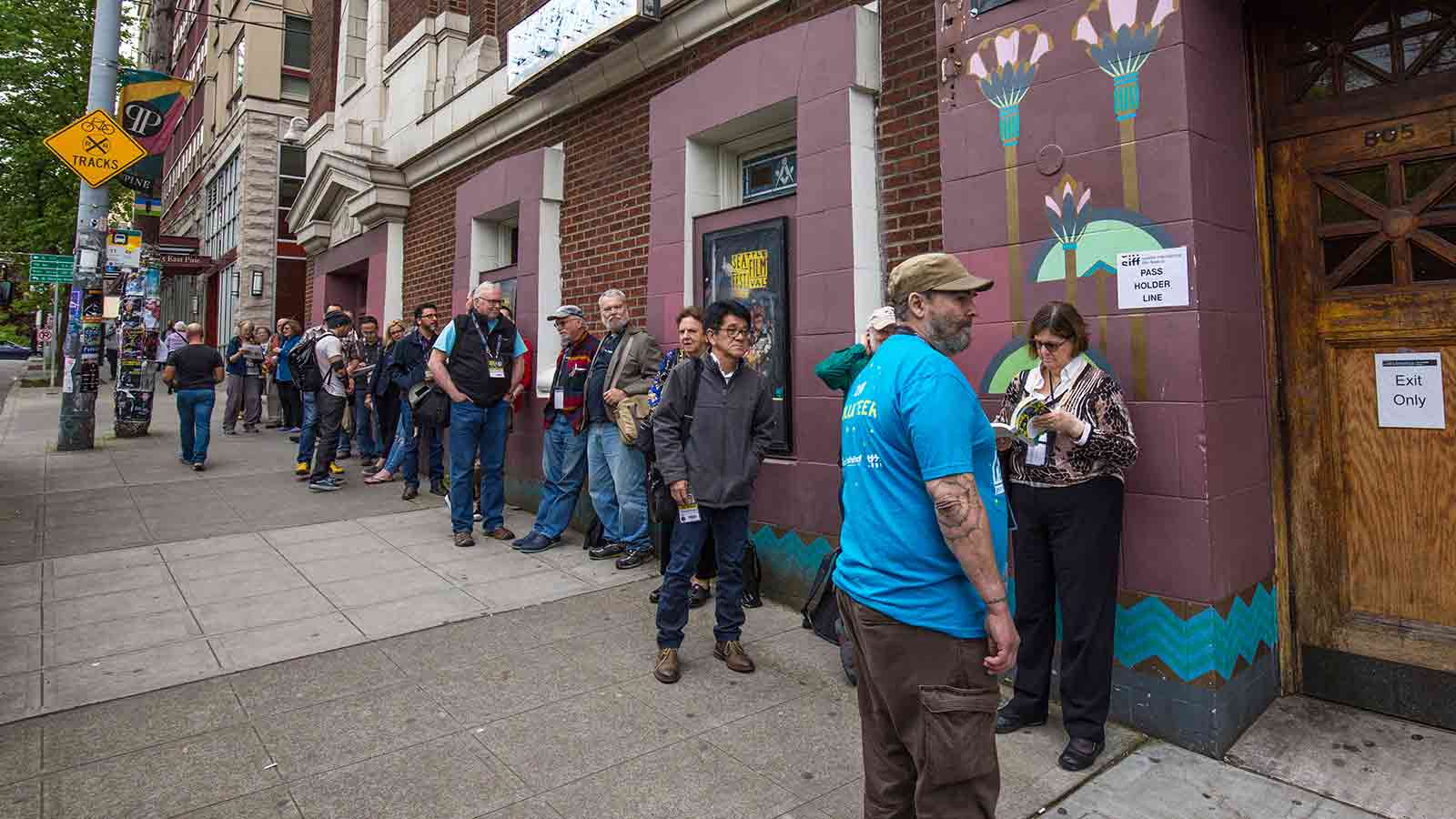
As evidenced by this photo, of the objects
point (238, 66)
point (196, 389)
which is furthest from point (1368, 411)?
point (238, 66)

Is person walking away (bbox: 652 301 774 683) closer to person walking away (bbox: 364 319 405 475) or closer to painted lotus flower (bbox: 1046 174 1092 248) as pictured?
painted lotus flower (bbox: 1046 174 1092 248)

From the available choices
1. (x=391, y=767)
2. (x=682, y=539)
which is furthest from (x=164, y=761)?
(x=682, y=539)

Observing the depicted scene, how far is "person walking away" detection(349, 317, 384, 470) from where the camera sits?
31.9ft

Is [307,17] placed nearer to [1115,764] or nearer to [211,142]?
[211,142]

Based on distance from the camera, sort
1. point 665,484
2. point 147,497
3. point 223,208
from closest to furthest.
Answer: point 665,484
point 147,497
point 223,208

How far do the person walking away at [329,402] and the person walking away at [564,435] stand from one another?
3291mm

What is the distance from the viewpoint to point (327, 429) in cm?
862

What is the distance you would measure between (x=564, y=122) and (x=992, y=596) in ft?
21.9

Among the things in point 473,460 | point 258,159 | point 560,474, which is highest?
point 258,159

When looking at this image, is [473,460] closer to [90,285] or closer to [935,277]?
[935,277]

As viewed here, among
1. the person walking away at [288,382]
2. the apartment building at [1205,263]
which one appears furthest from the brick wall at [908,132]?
the person walking away at [288,382]

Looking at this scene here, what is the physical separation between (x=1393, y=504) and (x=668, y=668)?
330 centimetres

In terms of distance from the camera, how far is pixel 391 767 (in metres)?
3.07

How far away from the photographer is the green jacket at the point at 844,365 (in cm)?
409
